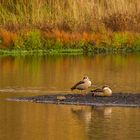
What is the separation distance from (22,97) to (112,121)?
17.2 ft

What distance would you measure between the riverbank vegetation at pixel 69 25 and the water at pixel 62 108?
722 centimetres

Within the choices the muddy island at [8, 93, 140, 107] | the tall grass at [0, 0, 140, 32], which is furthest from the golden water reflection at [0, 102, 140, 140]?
the tall grass at [0, 0, 140, 32]

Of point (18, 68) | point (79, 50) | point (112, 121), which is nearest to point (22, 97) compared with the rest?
point (112, 121)

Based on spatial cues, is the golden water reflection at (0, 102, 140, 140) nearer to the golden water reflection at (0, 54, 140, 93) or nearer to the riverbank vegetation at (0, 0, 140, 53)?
the golden water reflection at (0, 54, 140, 93)

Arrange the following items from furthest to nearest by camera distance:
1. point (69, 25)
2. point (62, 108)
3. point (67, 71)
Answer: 1. point (69, 25)
2. point (67, 71)
3. point (62, 108)

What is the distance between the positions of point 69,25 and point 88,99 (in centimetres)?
2540

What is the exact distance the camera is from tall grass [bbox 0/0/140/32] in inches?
A: 1957

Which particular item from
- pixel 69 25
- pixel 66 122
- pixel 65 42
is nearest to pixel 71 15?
pixel 69 25

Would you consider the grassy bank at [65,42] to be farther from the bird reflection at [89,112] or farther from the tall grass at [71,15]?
the bird reflection at [89,112]

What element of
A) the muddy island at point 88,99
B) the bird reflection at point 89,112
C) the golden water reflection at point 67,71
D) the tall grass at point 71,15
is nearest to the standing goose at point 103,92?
the muddy island at point 88,99

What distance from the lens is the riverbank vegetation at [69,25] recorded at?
47781mm

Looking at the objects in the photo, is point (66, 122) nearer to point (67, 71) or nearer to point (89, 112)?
point (89, 112)

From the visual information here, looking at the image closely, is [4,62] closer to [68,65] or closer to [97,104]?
[68,65]

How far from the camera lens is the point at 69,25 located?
50.4 meters
